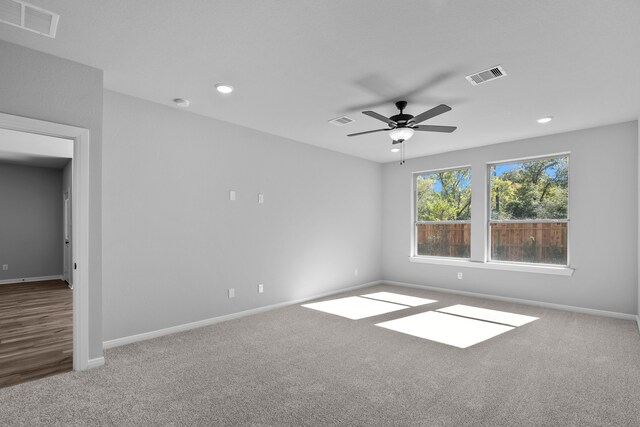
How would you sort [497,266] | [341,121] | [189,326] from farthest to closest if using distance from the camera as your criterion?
[497,266]
[341,121]
[189,326]

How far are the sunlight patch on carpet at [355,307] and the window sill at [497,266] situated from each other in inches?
60.2

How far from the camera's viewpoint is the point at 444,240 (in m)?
6.29

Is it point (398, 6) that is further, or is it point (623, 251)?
point (623, 251)

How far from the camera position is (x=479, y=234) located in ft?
18.8

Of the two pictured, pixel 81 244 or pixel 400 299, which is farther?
pixel 400 299

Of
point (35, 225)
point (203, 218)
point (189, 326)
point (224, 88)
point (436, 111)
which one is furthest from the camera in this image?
point (35, 225)

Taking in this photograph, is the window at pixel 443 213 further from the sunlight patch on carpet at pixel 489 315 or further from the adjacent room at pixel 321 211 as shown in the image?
the sunlight patch on carpet at pixel 489 315

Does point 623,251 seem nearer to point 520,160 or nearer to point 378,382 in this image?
point 520,160

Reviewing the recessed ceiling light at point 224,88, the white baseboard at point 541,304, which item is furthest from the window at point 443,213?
the recessed ceiling light at point 224,88

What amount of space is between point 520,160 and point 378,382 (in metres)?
4.42

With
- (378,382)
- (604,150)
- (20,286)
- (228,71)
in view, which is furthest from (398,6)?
(20,286)

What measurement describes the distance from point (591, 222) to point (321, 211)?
3948 mm

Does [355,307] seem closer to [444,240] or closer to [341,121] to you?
[444,240]

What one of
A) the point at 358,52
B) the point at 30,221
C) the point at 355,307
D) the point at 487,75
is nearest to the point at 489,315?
the point at 355,307
